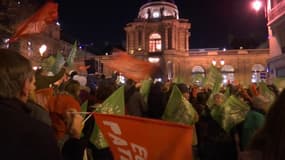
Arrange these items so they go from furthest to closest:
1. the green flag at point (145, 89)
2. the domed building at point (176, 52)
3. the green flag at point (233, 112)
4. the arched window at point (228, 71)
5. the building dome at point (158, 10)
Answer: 1. the building dome at point (158, 10)
2. the arched window at point (228, 71)
3. the domed building at point (176, 52)
4. the green flag at point (145, 89)
5. the green flag at point (233, 112)

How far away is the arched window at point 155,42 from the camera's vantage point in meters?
70.5

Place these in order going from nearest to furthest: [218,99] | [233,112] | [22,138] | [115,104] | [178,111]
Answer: [22,138] → [115,104] → [178,111] → [233,112] → [218,99]

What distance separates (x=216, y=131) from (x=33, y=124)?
4834 millimetres

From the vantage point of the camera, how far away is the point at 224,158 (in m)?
6.19

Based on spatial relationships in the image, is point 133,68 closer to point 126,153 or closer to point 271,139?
point 126,153

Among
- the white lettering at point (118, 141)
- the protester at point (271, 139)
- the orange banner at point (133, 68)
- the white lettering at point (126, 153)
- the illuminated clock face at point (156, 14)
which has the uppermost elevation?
the illuminated clock face at point (156, 14)

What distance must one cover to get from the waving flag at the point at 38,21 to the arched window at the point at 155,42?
2415 inches

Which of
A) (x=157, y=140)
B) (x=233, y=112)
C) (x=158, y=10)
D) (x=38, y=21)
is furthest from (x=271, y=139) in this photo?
(x=158, y=10)

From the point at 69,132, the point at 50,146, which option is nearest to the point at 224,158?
the point at 69,132

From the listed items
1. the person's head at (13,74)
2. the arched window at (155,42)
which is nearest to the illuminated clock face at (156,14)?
the arched window at (155,42)

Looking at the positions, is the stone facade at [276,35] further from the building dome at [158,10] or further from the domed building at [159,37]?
the building dome at [158,10]

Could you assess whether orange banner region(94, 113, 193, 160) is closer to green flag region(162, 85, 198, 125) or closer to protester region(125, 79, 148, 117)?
green flag region(162, 85, 198, 125)

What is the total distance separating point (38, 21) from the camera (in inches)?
346

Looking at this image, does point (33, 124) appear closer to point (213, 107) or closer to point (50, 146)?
point (50, 146)
